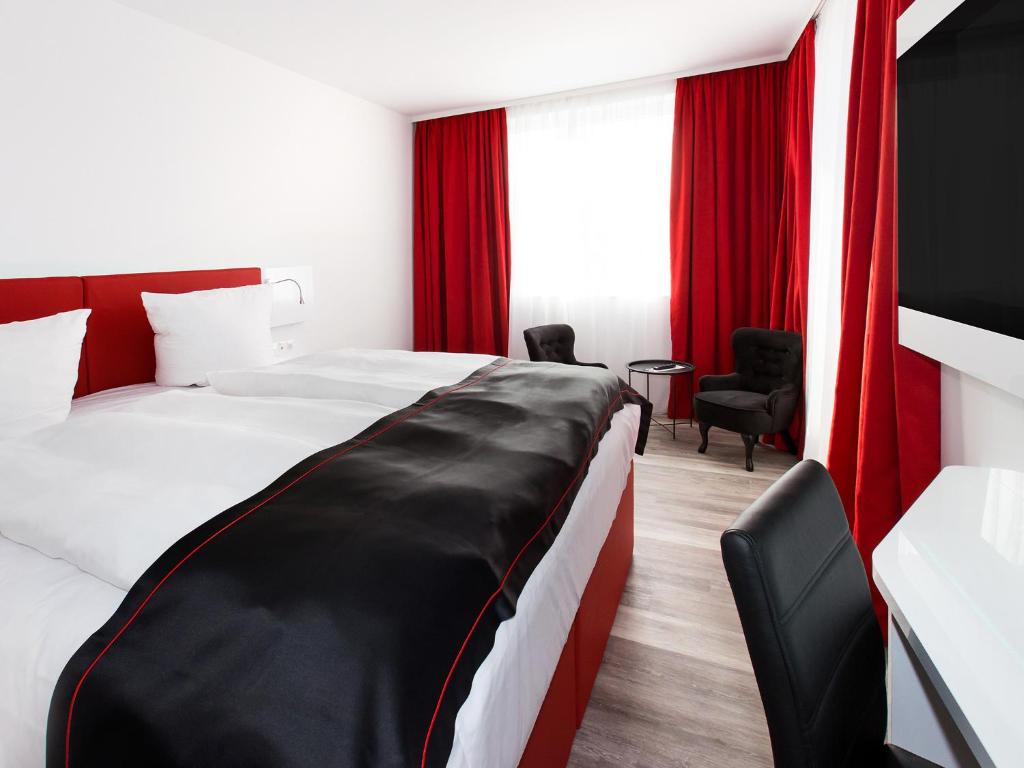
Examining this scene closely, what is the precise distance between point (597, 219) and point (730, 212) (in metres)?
1.01

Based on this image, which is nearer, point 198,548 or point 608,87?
point 198,548

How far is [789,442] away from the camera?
393 cm

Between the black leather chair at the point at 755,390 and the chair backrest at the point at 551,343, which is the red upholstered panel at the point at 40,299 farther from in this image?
the black leather chair at the point at 755,390

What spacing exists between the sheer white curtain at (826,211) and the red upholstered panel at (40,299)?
133 inches

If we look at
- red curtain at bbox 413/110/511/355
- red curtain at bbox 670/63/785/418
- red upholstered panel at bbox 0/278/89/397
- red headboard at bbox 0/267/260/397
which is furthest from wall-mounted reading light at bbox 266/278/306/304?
red curtain at bbox 670/63/785/418

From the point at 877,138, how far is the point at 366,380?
6.49 ft

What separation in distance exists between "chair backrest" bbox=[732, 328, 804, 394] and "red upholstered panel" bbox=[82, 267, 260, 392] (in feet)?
11.4

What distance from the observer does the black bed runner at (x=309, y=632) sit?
0.77 metres

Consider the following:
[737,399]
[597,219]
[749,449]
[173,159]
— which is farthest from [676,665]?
[597,219]

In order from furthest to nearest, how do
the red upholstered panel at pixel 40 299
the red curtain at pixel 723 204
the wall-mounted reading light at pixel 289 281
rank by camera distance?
1. the red curtain at pixel 723 204
2. the wall-mounted reading light at pixel 289 281
3. the red upholstered panel at pixel 40 299

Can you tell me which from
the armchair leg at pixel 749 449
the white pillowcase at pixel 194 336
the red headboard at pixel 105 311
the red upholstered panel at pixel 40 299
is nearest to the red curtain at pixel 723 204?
the armchair leg at pixel 749 449

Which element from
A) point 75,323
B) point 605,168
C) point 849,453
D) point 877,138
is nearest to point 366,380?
point 75,323

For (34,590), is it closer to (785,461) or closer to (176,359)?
(176,359)

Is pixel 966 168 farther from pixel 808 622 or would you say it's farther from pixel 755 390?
pixel 755 390
